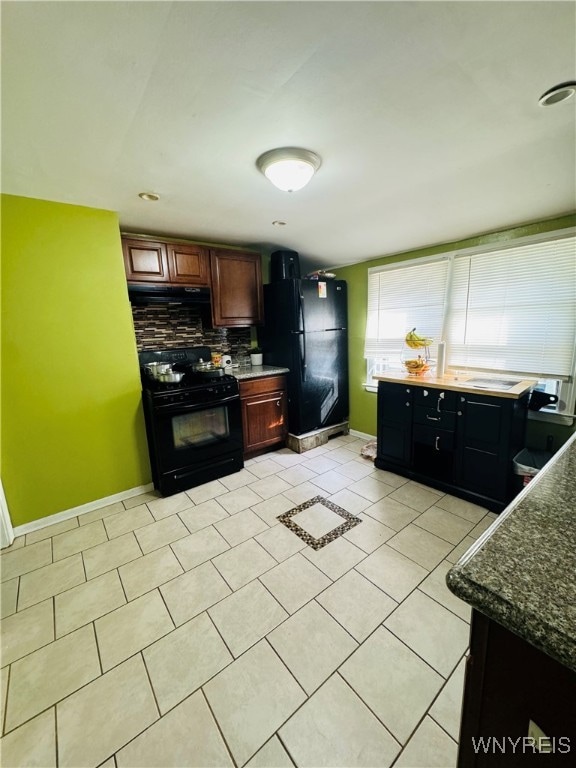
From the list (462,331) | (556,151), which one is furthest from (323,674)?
(462,331)

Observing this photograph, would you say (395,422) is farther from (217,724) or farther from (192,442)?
(217,724)

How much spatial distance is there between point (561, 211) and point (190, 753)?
366 centimetres

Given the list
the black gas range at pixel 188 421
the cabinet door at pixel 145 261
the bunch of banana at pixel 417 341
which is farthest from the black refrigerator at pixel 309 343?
the cabinet door at pixel 145 261

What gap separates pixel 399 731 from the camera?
42.7 inches

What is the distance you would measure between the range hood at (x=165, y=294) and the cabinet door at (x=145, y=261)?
0.05 meters

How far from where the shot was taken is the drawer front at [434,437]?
2.48m

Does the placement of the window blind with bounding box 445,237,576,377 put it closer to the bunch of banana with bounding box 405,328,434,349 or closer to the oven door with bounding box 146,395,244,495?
the bunch of banana with bounding box 405,328,434,349

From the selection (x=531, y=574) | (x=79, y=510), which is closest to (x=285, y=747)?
(x=531, y=574)

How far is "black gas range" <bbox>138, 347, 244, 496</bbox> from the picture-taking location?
255 cm

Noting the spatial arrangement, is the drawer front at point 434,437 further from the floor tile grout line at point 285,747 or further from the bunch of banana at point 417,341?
the floor tile grout line at point 285,747

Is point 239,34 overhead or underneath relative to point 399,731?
overhead

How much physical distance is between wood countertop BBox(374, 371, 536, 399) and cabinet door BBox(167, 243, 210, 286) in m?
1.96

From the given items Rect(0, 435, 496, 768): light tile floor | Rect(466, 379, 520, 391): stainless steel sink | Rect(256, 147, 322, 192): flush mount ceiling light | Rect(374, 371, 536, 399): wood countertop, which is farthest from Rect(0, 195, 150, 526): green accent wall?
Rect(466, 379, 520, 391): stainless steel sink

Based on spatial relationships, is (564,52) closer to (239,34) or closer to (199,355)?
(239,34)
